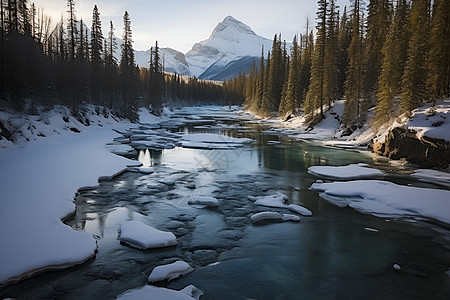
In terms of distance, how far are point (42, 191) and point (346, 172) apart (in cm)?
1539

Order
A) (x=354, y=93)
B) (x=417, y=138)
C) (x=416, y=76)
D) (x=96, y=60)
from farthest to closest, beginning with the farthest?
(x=96, y=60) < (x=354, y=93) < (x=416, y=76) < (x=417, y=138)

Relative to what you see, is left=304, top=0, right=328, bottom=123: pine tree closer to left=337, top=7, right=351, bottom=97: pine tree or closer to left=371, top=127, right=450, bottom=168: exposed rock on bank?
left=337, top=7, right=351, bottom=97: pine tree

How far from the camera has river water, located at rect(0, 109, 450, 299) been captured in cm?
685

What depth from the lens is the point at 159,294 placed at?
20.8 feet

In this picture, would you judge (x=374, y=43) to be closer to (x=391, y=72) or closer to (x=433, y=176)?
(x=391, y=72)

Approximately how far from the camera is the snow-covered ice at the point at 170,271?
7.08 metres

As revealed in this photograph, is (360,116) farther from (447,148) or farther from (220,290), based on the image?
(220,290)

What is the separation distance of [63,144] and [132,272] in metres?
21.5

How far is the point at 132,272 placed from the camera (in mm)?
7367

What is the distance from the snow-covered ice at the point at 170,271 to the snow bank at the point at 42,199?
198cm

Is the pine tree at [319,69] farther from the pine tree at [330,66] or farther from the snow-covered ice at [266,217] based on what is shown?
→ the snow-covered ice at [266,217]

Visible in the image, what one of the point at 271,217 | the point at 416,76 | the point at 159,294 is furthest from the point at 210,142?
the point at 159,294

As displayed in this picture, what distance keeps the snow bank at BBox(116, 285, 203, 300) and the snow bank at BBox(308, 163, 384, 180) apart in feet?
41.6

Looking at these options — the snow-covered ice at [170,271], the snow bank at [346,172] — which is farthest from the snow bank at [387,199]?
the snow-covered ice at [170,271]
